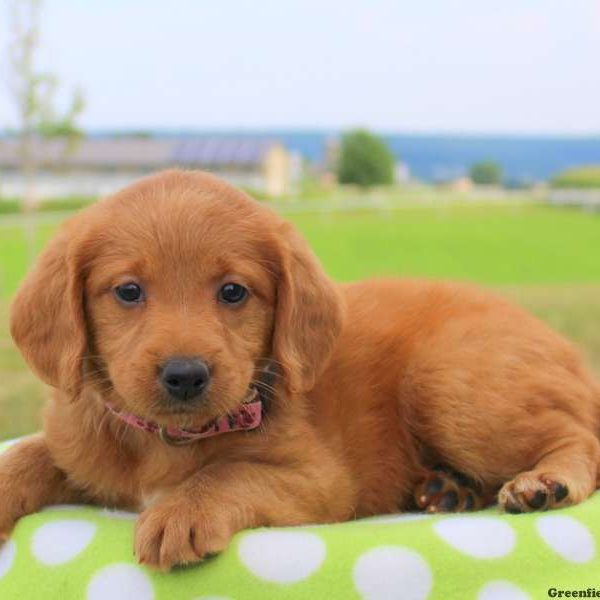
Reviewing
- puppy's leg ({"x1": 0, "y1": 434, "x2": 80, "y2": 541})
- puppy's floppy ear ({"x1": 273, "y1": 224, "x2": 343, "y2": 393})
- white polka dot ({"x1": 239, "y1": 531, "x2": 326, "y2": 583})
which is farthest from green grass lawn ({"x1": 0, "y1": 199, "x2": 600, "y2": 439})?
white polka dot ({"x1": 239, "y1": 531, "x2": 326, "y2": 583})

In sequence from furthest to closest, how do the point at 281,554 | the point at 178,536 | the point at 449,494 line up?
the point at 449,494
the point at 281,554
the point at 178,536

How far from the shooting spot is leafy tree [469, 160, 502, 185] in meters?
16.5

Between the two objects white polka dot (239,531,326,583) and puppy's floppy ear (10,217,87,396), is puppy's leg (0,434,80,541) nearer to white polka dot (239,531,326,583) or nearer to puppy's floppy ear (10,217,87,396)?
puppy's floppy ear (10,217,87,396)

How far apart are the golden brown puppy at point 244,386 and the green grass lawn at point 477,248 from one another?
19.0ft

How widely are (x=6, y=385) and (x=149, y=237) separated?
5187 millimetres

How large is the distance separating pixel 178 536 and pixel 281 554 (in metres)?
0.28

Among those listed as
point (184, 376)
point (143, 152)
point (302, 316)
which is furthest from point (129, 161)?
point (184, 376)

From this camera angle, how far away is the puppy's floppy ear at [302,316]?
8.70ft

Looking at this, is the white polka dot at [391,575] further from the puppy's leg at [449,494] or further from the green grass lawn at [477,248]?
the green grass lawn at [477,248]

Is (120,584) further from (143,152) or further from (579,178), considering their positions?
(579,178)

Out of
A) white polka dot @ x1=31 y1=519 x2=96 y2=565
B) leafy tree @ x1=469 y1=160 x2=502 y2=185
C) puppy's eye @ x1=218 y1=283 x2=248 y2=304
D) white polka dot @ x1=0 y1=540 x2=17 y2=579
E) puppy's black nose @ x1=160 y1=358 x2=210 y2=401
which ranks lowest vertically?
leafy tree @ x1=469 y1=160 x2=502 y2=185

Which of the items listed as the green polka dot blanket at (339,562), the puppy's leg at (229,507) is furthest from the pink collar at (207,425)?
the green polka dot blanket at (339,562)

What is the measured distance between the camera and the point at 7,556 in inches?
103

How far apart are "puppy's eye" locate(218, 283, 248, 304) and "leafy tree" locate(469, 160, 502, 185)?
1449 cm
